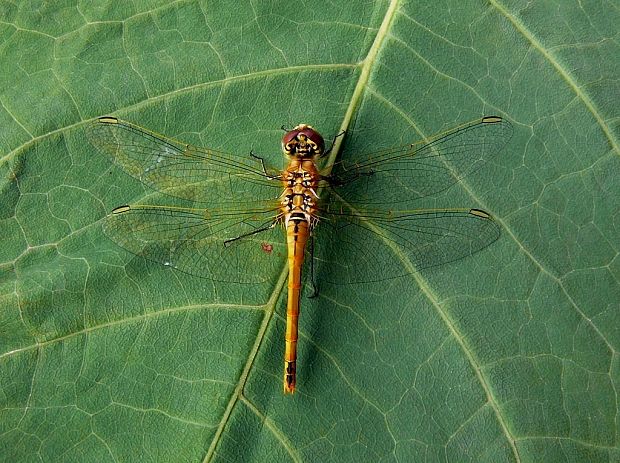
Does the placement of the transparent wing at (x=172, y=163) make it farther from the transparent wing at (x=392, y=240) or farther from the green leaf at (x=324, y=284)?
the transparent wing at (x=392, y=240)

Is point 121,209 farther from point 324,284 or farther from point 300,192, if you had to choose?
point 324,284

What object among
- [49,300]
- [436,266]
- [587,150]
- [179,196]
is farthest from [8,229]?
[587,150]

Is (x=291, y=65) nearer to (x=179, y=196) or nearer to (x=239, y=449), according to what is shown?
(x=179, y=196)

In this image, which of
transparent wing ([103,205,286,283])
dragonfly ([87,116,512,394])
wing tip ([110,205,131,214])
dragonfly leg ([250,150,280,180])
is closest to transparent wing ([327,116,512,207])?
dragonfly ([87,116,512,394])

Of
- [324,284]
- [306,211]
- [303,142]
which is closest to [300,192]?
[306,211]

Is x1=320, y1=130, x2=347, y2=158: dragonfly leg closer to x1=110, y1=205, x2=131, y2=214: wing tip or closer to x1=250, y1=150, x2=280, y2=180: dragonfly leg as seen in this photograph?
x1=250, y1=150, x2=280, y2=180: dragonfly leg

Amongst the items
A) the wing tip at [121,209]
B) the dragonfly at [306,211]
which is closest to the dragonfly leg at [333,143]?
the dragonfly at [306,211]
